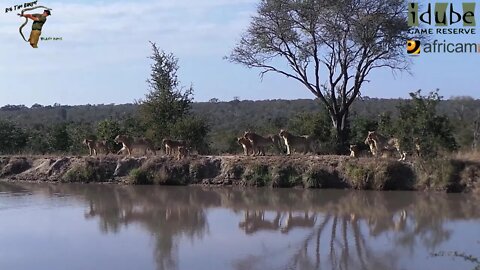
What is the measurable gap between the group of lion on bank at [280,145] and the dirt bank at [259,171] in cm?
56

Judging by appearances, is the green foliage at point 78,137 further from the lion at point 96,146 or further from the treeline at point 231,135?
the lion at point 96,146

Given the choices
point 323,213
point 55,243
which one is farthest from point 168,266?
point 323,213

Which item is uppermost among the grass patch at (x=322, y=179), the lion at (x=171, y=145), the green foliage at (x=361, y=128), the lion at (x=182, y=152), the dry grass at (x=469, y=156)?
the green foliage at (x=361, y=128)

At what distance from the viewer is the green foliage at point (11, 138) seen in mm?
33500

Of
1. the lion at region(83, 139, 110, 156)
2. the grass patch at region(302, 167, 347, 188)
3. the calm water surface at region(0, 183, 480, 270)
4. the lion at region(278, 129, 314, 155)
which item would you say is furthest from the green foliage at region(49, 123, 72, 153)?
the grass patch at region(302, 167, 347, 188)

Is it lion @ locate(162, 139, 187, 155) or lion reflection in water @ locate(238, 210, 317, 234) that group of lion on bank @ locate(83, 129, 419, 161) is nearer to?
lion @ locate(162, 139, 187, 155)

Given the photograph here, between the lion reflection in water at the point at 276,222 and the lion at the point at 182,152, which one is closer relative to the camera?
the lion reflection in water at the point at 276,222

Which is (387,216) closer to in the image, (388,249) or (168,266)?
(388,249)

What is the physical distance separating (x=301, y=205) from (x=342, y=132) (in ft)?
29.6

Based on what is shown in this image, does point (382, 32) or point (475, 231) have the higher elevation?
point (382, 32)

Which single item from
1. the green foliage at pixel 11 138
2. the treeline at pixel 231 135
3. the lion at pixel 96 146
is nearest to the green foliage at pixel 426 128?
the treeline at pixel 231 135

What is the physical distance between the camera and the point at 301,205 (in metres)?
19.0

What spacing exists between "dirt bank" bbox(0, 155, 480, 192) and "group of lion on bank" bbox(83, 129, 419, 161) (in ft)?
1.85

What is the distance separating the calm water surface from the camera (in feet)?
39.1
